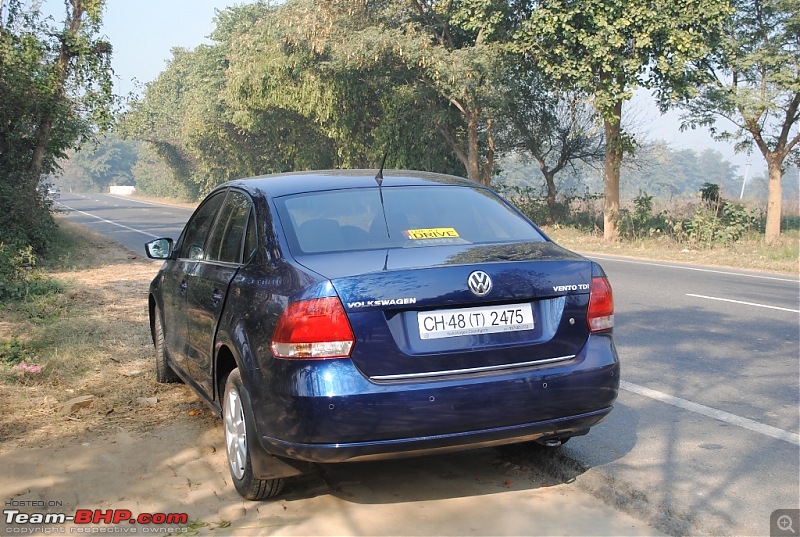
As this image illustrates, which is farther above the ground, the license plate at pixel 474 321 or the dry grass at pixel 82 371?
the license plate at pixel 474 321

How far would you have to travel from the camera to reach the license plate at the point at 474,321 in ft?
12.9

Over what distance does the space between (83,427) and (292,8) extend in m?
25.5

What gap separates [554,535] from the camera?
153 inches

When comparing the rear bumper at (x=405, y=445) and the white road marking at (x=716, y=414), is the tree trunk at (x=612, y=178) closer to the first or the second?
the white road marking at (x=716, y=414)

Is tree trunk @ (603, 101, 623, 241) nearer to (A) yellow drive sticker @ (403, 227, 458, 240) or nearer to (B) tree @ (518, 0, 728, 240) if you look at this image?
(B) tree @ (518, 0, 728, 240)

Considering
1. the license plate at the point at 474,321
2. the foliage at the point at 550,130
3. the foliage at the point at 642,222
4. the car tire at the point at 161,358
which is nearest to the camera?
the license plate at the point at 474,321

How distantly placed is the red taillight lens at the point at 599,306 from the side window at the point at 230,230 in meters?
1.92

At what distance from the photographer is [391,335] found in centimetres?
387

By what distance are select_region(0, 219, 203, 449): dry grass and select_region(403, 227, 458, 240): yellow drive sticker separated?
2.46 m

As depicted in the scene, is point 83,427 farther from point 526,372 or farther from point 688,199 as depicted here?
point 688,199

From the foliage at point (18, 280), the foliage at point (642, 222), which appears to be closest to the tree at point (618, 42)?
the foliage at point (642, 222)

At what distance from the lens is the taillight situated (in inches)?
150

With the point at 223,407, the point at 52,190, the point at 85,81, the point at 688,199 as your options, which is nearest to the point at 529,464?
the point at 223,407

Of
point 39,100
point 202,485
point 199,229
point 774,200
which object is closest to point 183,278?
point 199,229
